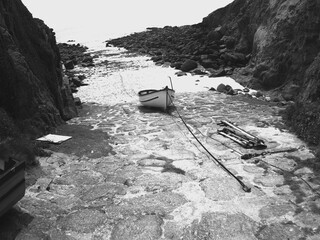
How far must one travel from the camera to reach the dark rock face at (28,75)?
11148 millimetres

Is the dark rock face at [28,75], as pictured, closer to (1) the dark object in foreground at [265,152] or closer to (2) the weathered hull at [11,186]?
(2) the weathered hull at [11,186]

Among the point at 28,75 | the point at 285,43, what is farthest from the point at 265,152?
the point at 285,43

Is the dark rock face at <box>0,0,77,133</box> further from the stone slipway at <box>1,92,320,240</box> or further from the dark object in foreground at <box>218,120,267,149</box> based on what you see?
the dark object in foreground at <box>218,120,267,149</box>

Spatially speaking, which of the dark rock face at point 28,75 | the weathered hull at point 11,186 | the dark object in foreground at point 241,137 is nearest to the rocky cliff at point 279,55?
the dark object in foreground at point 241,137

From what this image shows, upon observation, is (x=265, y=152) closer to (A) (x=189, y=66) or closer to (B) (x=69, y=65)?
(A) (x=189, y=66)

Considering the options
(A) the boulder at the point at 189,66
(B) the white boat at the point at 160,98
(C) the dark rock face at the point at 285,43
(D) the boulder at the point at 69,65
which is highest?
(C) the dark rock face at the point at 285,43

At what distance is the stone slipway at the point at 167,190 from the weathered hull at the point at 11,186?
0.59m

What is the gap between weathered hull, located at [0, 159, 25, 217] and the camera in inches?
234

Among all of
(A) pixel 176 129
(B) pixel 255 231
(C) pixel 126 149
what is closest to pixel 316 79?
(A) pixel 176 129

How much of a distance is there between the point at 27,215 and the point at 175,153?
17.0ft

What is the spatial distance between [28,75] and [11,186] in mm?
7168

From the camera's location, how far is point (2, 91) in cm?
1075

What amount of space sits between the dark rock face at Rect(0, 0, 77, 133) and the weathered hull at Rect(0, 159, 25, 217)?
16.7 feet

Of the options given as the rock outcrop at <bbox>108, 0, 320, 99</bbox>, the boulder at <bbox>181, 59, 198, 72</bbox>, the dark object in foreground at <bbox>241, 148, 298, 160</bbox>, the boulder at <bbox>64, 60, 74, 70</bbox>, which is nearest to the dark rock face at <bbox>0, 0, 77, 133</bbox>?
the dark object in foreground at <bbox>241, 148, 298, 160</bbox>
